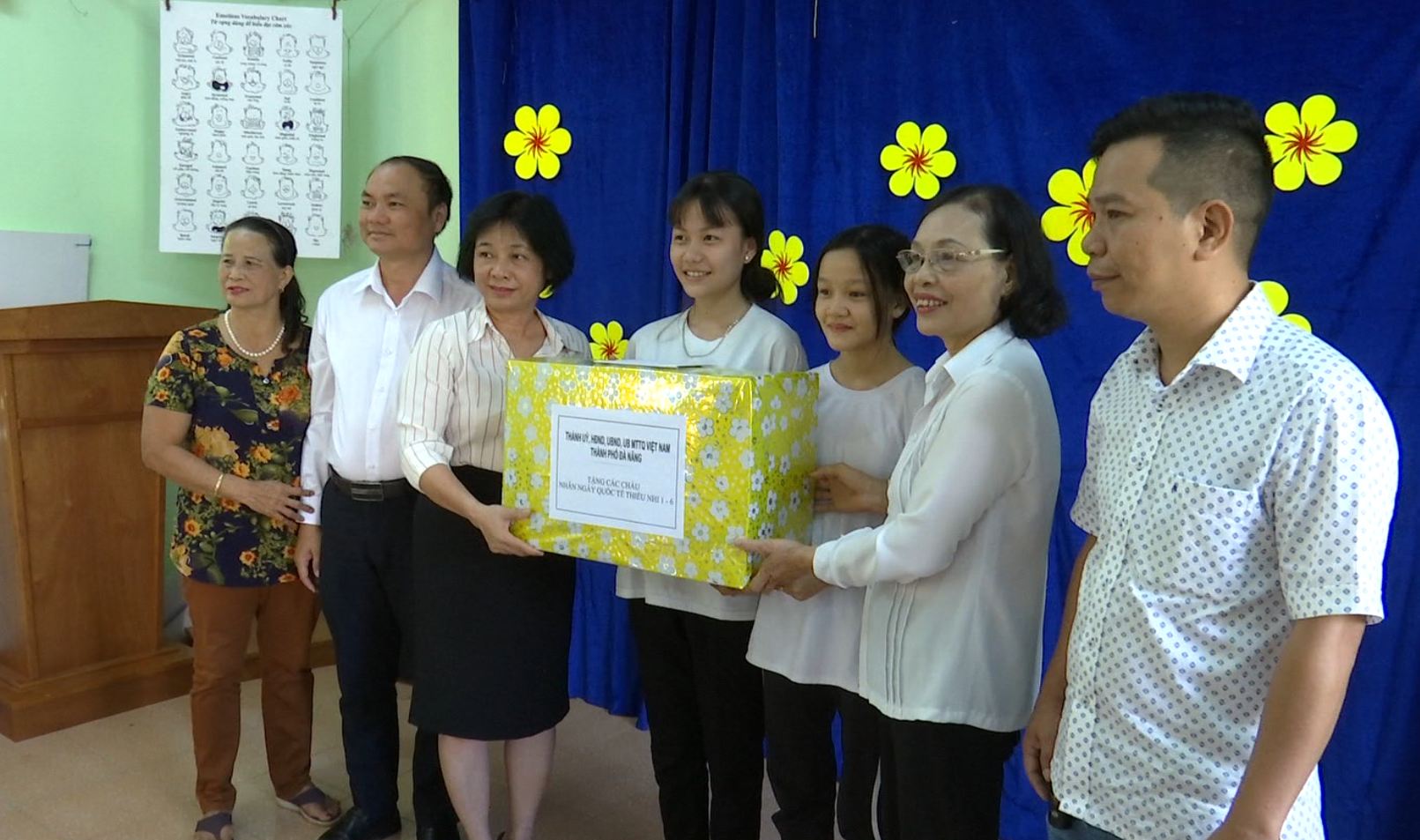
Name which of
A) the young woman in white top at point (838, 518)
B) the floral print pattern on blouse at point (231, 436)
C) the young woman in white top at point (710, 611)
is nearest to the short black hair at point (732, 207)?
the young woman in white top at point (710, 611)

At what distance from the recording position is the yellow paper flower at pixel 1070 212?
6.82 feet

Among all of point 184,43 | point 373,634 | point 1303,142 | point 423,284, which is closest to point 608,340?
point 423,284

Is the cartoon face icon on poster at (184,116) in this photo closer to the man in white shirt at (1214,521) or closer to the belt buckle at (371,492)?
the belt buckle at (371,492)

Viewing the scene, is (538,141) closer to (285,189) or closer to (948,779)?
(285,189)

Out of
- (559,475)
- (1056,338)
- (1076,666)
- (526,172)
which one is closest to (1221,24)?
(1056,338)

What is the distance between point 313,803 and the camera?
7.66ft

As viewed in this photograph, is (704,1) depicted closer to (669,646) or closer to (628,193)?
(628,193)

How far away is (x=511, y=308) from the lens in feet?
6.03

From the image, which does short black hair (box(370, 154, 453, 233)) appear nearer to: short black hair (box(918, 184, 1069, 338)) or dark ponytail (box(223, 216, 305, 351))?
dark ponytail (box(223, 216, 305, 351))

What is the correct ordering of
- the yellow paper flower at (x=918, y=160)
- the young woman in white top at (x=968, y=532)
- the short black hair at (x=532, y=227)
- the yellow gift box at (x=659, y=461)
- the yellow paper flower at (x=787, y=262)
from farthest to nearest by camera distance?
1. the yellow paper flower at (x=787, y=262)
2. the yellow paper flower at (x=918, y=160)
3. the short black hair at (x=532, y=227)
4. the yellow gift box at (x=659, y=461)
5. the young woman in white top at (x=968, y=532)

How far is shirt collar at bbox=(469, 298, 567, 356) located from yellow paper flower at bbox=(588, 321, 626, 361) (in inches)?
37.6

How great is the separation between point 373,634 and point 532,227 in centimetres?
96

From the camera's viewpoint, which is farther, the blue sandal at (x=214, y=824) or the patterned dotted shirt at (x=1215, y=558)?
the blue sandal at (x=214, y=824)

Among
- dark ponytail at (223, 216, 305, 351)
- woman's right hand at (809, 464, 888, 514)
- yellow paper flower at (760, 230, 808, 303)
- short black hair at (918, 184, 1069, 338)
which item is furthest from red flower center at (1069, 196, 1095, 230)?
dark ponytail at (223, 216, 305, 351)
